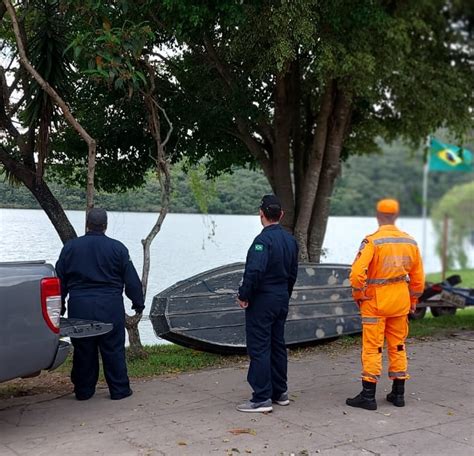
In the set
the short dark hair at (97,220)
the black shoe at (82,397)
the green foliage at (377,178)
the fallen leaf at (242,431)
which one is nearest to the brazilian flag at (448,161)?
the green foliage at (377,178)

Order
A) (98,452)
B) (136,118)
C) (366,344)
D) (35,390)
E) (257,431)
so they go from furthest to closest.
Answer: (136,118) < (35,390) < (366,344) < (257,431) < (98,452)

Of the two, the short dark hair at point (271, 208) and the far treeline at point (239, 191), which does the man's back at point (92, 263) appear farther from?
the far treeline at point (239, 191)

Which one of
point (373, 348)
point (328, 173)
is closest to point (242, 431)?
point (373, 348)

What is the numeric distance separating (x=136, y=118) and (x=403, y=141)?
6.01 m

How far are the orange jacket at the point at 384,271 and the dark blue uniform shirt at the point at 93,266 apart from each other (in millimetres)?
2080

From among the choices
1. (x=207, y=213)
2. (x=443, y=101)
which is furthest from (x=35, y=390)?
(x=443, y=101)

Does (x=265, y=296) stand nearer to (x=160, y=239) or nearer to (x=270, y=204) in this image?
(x=270, y=204)

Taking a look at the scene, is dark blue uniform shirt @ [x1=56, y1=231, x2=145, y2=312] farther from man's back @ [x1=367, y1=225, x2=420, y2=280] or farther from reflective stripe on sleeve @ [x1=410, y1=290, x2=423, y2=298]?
reflective stripe on sleeve @ [x1=410, y1=290, x2=423, y2=298]

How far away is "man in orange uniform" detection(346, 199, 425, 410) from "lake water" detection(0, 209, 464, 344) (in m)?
4.77

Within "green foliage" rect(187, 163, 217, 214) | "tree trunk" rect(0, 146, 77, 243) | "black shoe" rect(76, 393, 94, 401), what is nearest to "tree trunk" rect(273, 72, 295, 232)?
"green foliage" rect(187, 163, 217, 214)

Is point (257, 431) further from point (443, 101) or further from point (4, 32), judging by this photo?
point (443, 101)

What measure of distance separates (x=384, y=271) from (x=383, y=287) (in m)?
0.14

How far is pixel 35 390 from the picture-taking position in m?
6.89

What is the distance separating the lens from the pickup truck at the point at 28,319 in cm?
493
